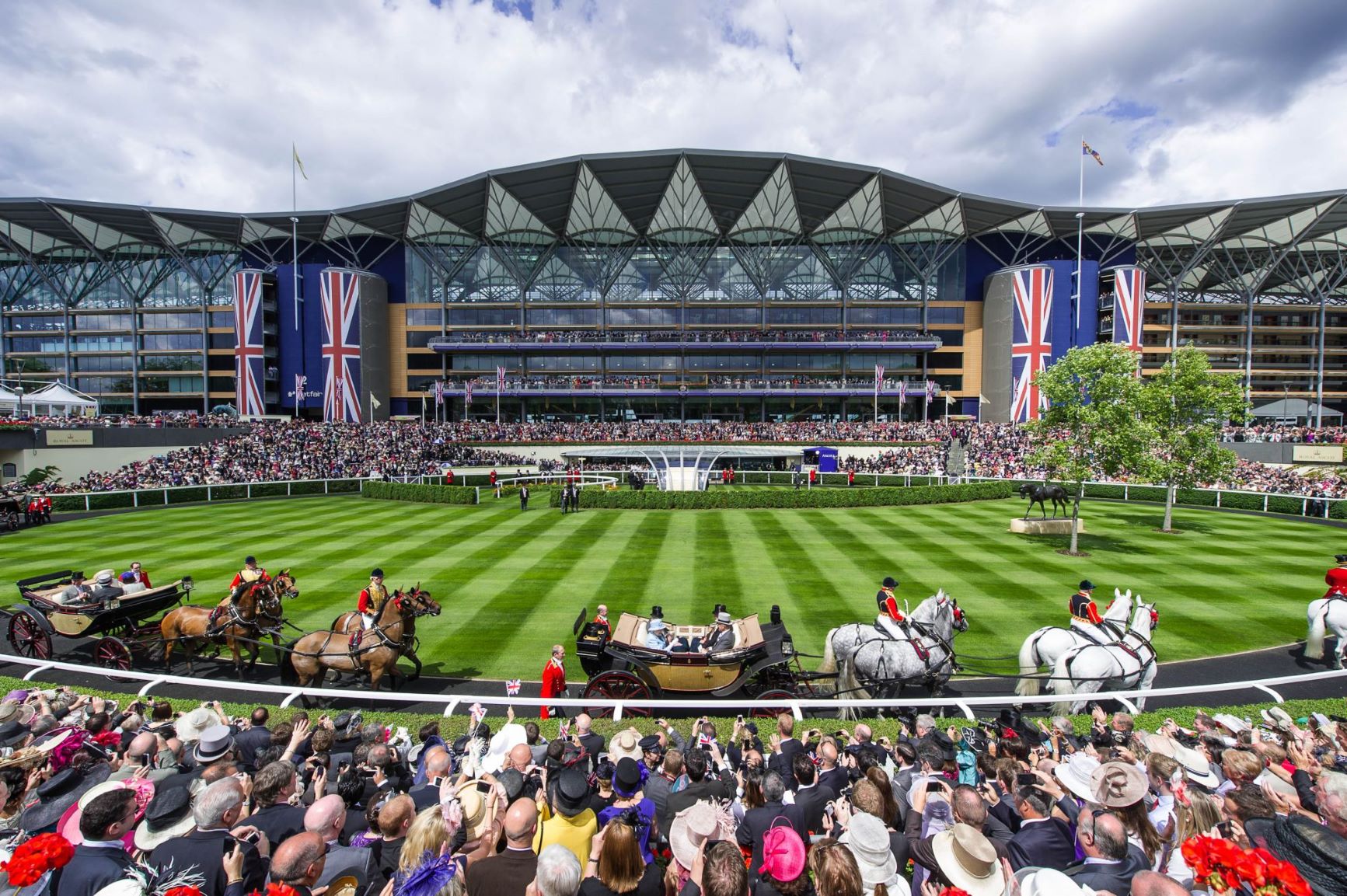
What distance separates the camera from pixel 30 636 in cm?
1062

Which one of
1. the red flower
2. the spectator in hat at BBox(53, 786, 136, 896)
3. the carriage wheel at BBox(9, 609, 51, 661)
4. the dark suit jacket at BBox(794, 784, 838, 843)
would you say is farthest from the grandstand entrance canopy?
the red flower

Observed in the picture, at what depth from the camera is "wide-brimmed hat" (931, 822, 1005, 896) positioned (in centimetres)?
309

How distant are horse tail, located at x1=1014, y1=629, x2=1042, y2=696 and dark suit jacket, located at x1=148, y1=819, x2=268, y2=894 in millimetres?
9158

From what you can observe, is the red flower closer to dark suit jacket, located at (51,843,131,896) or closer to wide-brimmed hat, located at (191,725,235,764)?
dark suit jacket, located at (51,843,131,896)

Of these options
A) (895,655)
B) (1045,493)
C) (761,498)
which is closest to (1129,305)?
(1045,493)

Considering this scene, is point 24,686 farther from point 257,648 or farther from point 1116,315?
point 1116,315

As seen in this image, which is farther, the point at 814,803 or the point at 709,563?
the point at 709,563

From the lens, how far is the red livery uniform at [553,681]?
792 cm

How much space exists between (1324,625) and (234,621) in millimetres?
18872

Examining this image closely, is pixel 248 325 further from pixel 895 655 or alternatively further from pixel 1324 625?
pixel 1324 625

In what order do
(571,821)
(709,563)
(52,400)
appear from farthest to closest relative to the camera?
(52,400) < (709,563) < (571,821)

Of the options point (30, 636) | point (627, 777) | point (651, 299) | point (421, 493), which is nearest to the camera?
point (627, 777)

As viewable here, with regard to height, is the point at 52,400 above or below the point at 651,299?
below

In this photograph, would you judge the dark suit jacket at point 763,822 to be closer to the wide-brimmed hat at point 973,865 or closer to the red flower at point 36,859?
the wide-brimmed hat at point 973,865
